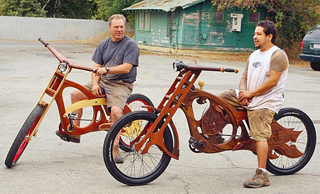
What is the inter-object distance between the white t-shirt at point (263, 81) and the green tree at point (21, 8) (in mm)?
43809

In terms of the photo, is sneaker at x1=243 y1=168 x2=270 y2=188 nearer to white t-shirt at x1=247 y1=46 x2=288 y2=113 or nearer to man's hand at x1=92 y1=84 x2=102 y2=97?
white t-shirt at x1=247 y1=46 x2=288 y2=113

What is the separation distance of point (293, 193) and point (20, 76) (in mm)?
11469

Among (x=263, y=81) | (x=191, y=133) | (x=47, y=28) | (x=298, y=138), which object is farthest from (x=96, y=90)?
(x=47, y=28)

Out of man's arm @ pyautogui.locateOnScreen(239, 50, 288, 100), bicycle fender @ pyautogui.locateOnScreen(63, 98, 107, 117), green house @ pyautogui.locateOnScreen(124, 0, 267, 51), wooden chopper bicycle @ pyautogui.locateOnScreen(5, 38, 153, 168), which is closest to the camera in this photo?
man's arm @ pyautogui.locateOnScreen(239, 50, 288, 100)

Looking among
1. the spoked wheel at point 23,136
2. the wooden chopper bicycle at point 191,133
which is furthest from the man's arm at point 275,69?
the spoked wheel at point 23,136

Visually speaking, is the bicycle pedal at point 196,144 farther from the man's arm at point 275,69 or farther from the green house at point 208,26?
the green house at point 208,26

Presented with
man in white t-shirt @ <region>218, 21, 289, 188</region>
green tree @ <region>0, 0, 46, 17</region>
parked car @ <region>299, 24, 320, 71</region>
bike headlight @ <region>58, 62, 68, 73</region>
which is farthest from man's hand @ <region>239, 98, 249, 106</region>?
green tree @ <region>0, 0, 46, 17</region>

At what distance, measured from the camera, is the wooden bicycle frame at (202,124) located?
5582mm

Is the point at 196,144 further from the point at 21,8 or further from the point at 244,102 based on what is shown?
the point at 21,8

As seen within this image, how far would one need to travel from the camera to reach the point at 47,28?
46750 mm

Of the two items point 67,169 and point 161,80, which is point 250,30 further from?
point 67,169

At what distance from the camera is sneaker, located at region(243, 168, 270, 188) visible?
5.63m

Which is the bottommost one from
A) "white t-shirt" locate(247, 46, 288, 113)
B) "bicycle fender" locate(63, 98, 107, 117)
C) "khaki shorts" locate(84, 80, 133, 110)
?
"bicycle fender" locate(63, 98, 107, 117)

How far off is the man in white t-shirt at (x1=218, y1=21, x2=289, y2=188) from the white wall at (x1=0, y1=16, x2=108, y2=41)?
42.0m
